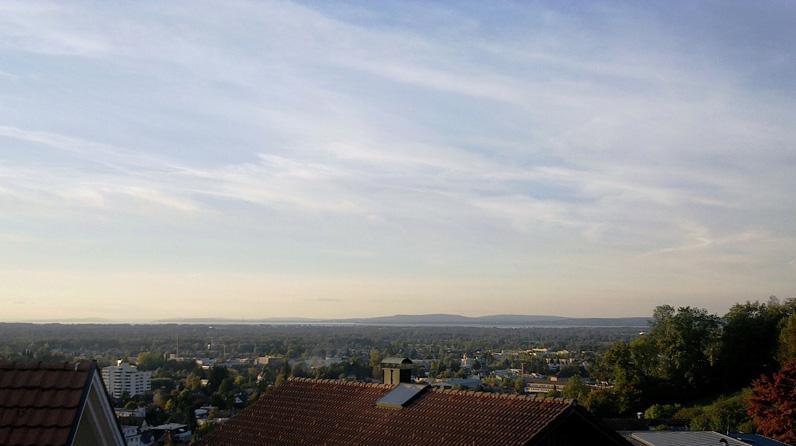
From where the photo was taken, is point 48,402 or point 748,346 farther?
point 748,346

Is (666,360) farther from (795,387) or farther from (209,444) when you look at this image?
(209,444)

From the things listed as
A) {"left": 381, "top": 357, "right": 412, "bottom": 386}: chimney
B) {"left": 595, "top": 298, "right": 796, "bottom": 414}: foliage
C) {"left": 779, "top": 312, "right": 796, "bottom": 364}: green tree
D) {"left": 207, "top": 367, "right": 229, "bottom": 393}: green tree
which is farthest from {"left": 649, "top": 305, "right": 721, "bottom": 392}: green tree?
{"left": 207, "top": 367, "right": 229, "bottom": 393}: green tree

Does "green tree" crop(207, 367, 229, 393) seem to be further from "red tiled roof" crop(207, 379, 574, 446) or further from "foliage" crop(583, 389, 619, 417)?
"red tiled roof" crop(207, 379, 574, 446)

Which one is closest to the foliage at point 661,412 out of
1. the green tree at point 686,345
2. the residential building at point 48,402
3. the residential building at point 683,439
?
the green tree at point 686,345

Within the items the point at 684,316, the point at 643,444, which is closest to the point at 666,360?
the point at 684,316

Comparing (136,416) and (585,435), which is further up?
(585,435)

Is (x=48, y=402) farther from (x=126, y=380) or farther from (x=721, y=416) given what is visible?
(x=126, y=380)

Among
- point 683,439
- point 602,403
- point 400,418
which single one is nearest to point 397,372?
point 400,418
